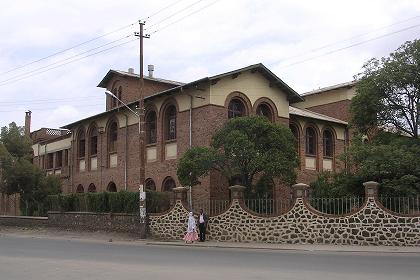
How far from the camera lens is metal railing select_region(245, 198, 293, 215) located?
2503 cm

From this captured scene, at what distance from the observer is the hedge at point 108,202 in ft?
96.1

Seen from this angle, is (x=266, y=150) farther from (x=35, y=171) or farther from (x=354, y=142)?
(x=35, y=171)

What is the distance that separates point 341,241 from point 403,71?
8487 millimetres

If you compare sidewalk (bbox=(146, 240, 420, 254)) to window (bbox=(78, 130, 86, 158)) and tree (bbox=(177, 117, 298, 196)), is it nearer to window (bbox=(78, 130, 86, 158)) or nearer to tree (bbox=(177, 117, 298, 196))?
tree (bbox=(177, 117, 298, 196))

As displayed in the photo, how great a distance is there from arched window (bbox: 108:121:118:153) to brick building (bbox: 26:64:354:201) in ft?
0.23

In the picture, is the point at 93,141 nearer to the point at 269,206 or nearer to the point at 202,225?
the point at 202,225

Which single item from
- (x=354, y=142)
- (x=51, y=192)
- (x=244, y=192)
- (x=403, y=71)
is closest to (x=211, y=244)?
(x=244, y=192)

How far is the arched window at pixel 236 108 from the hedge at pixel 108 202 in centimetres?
650

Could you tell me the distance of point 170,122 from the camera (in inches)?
1363

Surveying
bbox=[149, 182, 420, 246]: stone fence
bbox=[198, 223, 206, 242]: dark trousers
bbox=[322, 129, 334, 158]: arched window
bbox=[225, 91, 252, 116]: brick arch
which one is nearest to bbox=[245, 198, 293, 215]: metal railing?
bbox=[149, 182, 420, 246]: stone fence

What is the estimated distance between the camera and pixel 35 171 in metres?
41.0

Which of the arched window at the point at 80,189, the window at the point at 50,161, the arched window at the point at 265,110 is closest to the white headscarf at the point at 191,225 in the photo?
the arched window at the point at 265,110

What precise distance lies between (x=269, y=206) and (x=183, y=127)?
9.32 metres

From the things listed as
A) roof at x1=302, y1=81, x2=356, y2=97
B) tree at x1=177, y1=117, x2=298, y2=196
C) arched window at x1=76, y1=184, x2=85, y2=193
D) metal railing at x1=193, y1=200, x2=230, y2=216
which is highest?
roof at x1=302, y1=81, x2=356, y2=97
